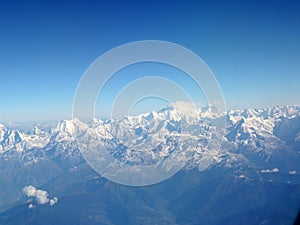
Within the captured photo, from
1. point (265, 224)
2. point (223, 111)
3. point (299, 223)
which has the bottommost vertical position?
point (265, 224)

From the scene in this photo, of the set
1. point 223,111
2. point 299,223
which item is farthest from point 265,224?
point 299,223

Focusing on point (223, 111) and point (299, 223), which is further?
point (223, 111)

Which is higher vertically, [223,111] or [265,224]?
[223,111]

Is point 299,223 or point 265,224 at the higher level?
point 299,223

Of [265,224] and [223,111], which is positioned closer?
[223,111]

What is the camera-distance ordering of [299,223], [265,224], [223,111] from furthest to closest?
[265,224] < [223,111] < [299,223]

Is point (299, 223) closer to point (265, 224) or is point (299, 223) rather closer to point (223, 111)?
point (223, 111)

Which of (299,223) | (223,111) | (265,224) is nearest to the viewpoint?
(299,223)
